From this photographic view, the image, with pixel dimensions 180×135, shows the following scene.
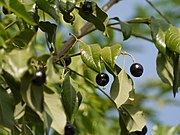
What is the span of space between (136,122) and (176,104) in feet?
7.03

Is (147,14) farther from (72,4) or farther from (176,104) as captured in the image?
(72,4)

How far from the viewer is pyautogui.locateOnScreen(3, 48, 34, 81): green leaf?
122cm

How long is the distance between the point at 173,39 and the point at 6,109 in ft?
2.05

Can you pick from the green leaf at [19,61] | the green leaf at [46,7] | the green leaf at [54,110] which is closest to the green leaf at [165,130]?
the green leaf at [46,7]

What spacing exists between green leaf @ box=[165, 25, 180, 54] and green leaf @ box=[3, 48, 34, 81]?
707 millimetres

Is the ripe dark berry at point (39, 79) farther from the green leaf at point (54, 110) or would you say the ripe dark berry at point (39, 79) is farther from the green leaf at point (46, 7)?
the green leaf at point (46, 7)

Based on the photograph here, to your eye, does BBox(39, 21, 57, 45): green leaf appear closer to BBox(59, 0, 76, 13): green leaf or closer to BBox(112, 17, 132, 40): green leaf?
BBox(59, 0, 76, 13): green leaf

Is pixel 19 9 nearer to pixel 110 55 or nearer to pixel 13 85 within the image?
pixel 13 85

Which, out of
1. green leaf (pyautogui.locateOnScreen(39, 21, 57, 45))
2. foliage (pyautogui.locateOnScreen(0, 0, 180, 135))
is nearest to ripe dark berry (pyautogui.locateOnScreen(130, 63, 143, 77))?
foliage (pyautogui.locateOnScreen(0, 0, 180, 135))

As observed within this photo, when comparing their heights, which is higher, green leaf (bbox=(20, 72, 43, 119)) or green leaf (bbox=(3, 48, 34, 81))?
green leaf (bbox=(3, 48, 34, 81))

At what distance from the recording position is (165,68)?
6.41ft

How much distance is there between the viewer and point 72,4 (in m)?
1.76

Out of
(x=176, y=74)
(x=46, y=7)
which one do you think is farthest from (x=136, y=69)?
(x=46, y=7)

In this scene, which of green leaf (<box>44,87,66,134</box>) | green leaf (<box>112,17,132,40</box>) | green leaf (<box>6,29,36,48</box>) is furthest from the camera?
green leaf (<box>112,17,132,40</box>)
